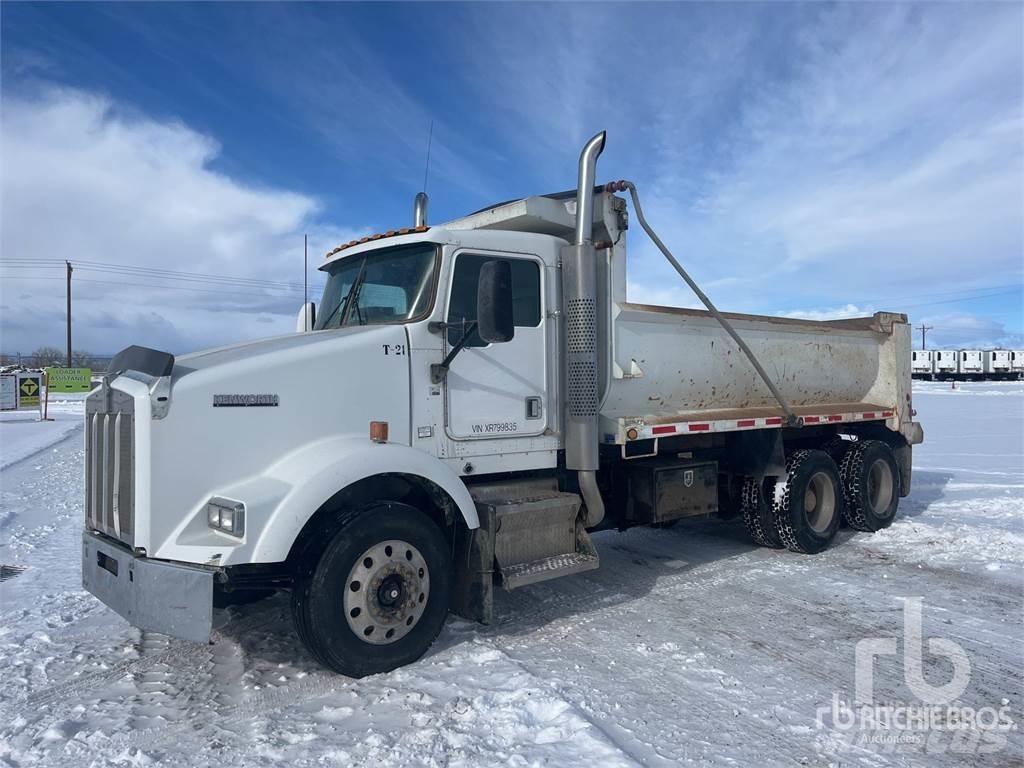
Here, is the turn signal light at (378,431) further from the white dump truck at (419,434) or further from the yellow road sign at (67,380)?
the yellow road sign at (67,380)

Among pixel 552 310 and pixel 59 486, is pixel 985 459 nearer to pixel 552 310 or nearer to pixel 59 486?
pixel 552 310

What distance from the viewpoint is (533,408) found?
5352mm

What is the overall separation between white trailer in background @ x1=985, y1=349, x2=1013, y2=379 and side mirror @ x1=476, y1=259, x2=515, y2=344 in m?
73.8

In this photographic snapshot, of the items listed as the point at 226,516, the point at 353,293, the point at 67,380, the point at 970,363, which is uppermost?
the point at 970,363

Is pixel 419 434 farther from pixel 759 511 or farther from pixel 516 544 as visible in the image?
pixel 759 511

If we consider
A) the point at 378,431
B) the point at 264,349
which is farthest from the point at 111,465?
the point at 378,431

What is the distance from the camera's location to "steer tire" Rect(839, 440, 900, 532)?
8102 mm

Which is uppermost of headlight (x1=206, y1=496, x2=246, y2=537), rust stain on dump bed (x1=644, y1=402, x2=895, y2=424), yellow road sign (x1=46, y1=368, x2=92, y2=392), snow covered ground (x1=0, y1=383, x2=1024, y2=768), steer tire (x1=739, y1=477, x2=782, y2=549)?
yellow road sign (x1=46, y1=368, x2=92, y2=392)

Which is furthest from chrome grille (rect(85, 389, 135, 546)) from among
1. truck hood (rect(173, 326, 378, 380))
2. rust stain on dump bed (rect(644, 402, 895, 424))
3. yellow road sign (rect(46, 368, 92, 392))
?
yellow road sign (rect(46, 368, 92, 392))

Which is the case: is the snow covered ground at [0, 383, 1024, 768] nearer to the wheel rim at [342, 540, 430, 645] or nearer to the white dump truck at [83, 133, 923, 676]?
the wheel rim at [342, 540, 430, 645]

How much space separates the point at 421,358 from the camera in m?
4.77

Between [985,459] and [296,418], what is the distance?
45.2ft

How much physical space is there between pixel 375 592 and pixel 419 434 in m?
1.02

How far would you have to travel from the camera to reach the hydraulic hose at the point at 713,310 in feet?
19.0
